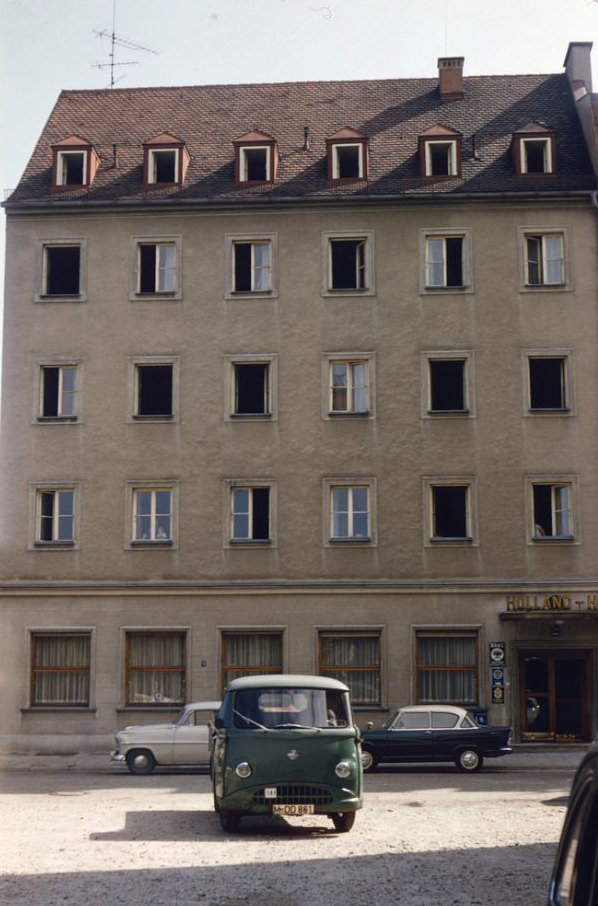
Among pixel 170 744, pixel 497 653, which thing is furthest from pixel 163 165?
pixel 170 744

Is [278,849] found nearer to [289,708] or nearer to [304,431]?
[289,708]

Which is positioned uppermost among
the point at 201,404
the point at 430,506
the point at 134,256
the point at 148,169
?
the point at 148,169

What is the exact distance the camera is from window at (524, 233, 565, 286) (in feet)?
116

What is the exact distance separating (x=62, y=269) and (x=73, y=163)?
3.43 metres

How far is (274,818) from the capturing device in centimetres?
1808

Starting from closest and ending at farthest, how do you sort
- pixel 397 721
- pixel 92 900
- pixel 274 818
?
pixel 92 900 → pixel 274 818 → pixel 397 721

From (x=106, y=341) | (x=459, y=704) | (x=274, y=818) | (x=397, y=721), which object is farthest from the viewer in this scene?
(x=106, y=341)

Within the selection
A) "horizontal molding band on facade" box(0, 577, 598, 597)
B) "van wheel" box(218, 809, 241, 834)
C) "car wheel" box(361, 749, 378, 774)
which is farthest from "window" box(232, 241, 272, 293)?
"van wheel" box(218, 809, 241, 834)

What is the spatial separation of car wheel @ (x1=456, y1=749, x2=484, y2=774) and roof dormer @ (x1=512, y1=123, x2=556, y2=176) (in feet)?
57.6

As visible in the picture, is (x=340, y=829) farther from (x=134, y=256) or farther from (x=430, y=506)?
(x=134, y=256)

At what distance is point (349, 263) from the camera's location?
1422 inches

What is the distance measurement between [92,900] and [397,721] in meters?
16.0

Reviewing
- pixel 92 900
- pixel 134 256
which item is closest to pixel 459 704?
pixel 134 256

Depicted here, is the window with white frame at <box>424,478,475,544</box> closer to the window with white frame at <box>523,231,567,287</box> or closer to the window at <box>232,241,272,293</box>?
the window with white frame at <box>523,231,567,287</box>
